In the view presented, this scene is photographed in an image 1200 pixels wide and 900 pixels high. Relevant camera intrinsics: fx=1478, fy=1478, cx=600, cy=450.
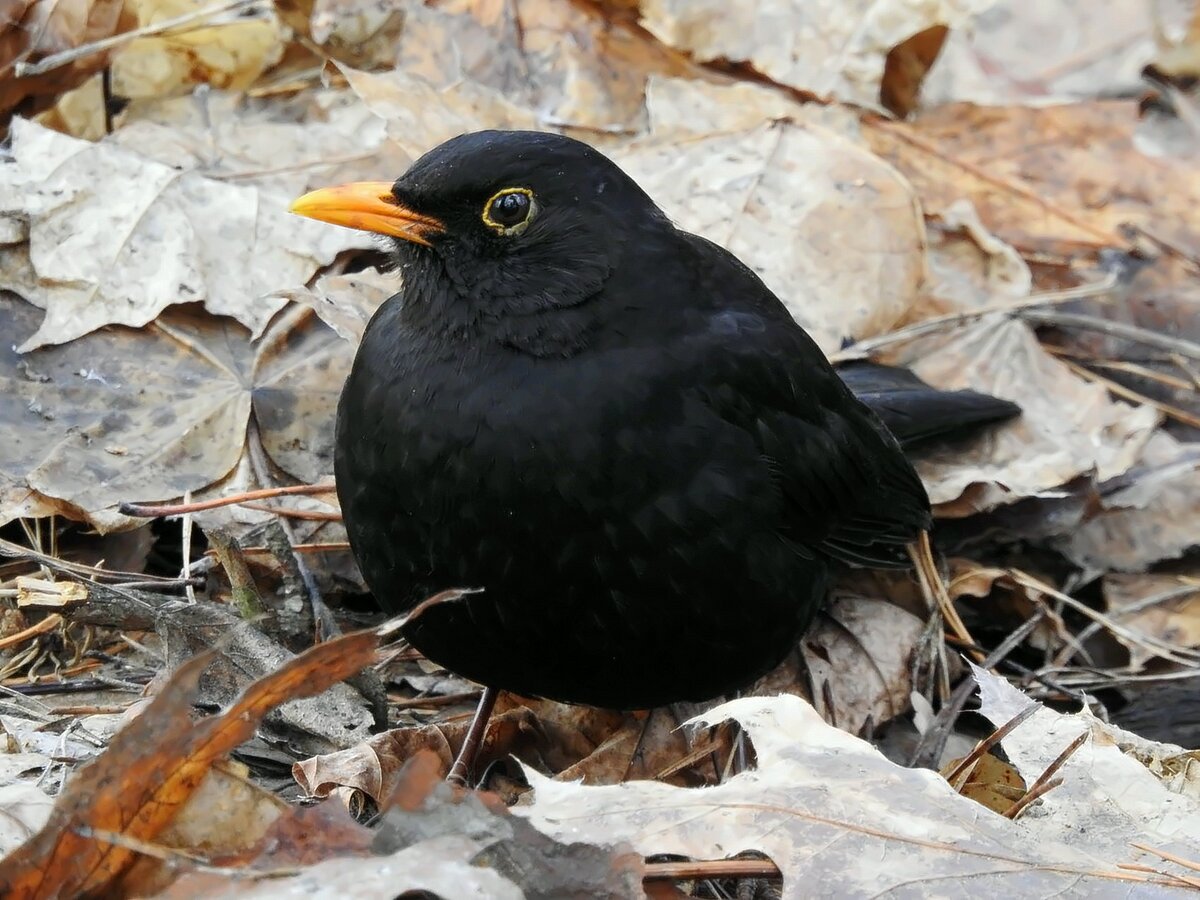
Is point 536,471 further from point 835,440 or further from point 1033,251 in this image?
point 1033,251

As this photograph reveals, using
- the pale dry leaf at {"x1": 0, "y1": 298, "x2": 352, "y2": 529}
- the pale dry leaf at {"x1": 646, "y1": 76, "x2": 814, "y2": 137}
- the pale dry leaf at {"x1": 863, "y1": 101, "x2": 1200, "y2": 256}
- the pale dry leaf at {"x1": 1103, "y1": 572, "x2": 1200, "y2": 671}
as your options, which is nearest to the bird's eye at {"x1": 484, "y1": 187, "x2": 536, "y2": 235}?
the pale dry leaf at {"x1": 0, "y1": 298, "x2": 352, "y2": 529}

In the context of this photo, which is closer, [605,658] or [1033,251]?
[605,658]

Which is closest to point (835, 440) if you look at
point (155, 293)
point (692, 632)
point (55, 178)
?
point (692, 632)

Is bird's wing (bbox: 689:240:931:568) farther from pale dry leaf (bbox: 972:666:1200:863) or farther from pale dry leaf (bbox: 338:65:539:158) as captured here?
pale dry leaf (bbox: 338:65:539:158)

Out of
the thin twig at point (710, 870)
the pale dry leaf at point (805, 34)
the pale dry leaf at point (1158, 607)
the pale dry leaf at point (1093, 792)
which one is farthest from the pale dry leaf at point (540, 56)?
the thin twig at point (710, 870)

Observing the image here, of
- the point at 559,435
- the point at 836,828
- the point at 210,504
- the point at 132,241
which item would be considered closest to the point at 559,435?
the point at 559,435

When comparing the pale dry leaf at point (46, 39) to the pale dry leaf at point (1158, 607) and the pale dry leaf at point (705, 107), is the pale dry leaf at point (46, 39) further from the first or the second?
the pale dry leaf at point (1158, 607)
